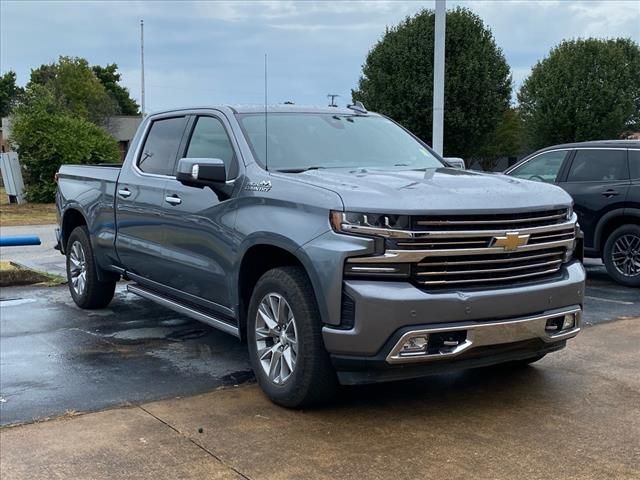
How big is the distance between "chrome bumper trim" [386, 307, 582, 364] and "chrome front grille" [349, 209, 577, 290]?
24cm

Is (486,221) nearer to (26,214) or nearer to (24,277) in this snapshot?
(24,277)

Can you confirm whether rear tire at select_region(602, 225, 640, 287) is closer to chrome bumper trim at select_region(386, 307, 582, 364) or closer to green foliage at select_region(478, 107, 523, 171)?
chrome bumper trim at select_region(386, 307, 582, 364)

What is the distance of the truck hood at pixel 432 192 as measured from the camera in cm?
418

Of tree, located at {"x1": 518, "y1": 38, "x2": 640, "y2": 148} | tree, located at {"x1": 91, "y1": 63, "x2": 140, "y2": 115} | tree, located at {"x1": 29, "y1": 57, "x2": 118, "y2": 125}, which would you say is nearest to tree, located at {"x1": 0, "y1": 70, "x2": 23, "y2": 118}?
tree, located at {"x1": 91, "y1": 63, "x2": 140, "y2": 115}

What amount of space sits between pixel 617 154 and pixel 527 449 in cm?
631

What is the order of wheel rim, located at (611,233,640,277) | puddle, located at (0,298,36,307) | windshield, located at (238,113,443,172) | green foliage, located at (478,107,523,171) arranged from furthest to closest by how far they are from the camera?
1. green foliage, located at (478,107,523,171)
2. wheel rim, located at (611,233,640,277)
3. puddle, located at (0,298,36,307)
4. windshield, located at (238,113,443,172)

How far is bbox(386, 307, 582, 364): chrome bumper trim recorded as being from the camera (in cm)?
408

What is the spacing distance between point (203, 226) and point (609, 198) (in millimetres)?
5856

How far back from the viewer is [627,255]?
9.16 meters

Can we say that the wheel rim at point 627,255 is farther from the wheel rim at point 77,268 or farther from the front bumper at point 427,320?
the wheel rim at point 77,268

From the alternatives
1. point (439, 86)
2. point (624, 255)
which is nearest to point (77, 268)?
point (624, 255)

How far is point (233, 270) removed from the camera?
16.6 feet

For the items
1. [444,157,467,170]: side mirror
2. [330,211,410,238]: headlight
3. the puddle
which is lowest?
the puddle

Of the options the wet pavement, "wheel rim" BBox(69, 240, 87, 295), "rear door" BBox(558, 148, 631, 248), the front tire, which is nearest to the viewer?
the front tire
